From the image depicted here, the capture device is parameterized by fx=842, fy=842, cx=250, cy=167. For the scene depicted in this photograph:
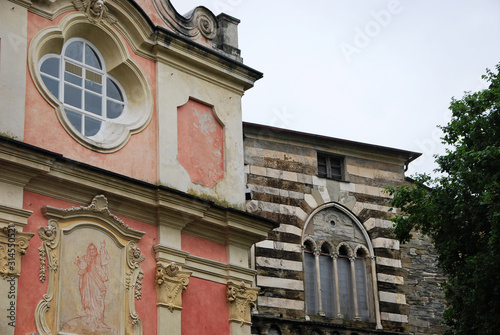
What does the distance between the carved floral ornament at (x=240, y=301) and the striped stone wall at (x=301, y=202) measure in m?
3.95

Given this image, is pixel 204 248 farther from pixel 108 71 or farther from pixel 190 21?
pixel 190 21

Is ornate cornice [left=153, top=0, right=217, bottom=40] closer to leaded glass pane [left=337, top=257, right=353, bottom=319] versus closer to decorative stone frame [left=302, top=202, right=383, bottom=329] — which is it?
decorative stone frame [left=302, top=202, right=383, bottom=329]

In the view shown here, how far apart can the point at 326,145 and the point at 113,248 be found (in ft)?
31.3

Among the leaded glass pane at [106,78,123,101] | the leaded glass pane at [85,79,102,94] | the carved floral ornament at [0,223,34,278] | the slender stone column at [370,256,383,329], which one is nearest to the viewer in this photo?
the carved floral ornament at [0,223,34,278]

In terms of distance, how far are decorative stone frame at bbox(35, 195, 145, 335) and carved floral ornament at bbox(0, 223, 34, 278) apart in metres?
0.37

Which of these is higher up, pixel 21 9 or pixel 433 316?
pixel 21 9

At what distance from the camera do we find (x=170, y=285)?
14.1m

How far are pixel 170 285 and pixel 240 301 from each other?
1640mm

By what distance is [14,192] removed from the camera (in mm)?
12562

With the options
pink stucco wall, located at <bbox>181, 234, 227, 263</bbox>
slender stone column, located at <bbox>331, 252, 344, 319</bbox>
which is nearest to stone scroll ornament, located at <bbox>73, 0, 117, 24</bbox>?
pink stucco wall, located at <bbox>181, 234, 227, 263</bbox>

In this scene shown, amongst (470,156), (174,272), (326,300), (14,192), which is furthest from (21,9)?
(326,300)

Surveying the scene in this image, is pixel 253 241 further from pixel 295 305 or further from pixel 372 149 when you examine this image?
pixel 372 149

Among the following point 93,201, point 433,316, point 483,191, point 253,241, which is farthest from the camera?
point 433,316

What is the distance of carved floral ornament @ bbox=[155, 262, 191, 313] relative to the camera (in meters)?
14.0
